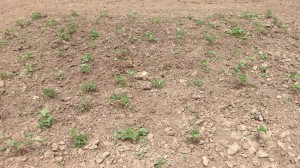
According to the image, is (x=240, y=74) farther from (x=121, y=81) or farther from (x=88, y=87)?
(x=88, y=87)

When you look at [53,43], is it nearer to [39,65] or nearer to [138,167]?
[39,65]

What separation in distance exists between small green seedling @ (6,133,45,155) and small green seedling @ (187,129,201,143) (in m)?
1.89

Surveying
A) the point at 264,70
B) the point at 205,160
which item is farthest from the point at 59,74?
the point at 264,70

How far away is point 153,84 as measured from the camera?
4824mm

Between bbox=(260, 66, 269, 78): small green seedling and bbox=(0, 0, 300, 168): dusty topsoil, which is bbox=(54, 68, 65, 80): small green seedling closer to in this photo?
bbox=(0, 0, 300, 168): dusty topsoil

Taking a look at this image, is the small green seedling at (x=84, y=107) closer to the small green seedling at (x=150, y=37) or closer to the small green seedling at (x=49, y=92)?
the small green seedling at (x=49, y=92)

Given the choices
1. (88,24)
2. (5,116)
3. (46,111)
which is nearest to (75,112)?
(46,111)

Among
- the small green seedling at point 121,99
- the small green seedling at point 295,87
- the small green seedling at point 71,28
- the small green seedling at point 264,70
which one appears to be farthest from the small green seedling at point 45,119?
the small green seedling at point 295,87

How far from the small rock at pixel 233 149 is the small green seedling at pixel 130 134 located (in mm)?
1078

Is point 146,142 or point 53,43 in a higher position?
point 53,43

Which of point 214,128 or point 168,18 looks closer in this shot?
point 214,128

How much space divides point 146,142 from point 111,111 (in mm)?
765

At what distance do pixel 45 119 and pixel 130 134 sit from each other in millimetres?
1225

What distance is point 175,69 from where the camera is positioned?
5.16 metres
